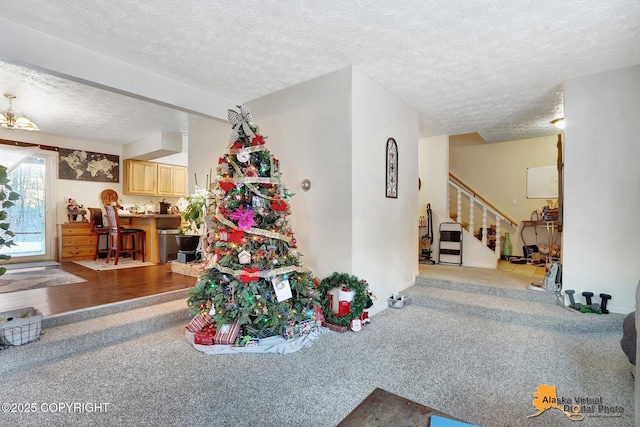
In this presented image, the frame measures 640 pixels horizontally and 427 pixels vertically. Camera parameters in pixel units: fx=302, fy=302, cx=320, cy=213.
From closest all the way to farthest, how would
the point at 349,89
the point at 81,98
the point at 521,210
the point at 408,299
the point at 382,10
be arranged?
the point at 382,10, the point at 349,89, the point at 408,299, the point at 81,98, the point at 521,210

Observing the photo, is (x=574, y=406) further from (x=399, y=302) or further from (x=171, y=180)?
(x=171, y=180)

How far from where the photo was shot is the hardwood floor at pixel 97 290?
3131mm

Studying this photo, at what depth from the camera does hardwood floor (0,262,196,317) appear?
3.13m

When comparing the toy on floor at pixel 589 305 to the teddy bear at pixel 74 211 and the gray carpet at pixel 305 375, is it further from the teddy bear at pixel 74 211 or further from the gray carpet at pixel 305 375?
the teddy bear at pixel 74 211

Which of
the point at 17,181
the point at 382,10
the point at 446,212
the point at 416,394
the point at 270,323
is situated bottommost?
the point at 416,394

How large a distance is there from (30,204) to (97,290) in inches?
153

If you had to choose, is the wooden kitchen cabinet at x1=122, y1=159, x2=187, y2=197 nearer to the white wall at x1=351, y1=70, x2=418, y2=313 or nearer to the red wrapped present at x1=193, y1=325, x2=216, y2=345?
the red wrapped present at x1=193, y1=325, x2=216, y2=345

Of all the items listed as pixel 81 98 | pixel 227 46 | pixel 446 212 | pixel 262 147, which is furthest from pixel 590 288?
pixel 81 98

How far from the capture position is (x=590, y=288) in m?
3.36

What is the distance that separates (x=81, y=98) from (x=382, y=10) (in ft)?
14.0

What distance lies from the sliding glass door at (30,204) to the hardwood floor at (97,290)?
1.78 metres

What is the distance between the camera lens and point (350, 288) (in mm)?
3117

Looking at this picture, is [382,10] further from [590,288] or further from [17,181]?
[17,181]

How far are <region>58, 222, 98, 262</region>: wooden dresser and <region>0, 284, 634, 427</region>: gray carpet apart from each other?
424 cm
